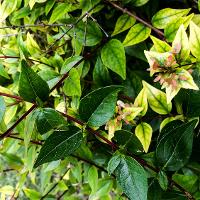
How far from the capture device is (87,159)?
41.8 inches

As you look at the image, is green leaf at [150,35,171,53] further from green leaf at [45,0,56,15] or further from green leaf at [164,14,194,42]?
green leaf at [45,0,56,15]

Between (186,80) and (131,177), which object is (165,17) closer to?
(186,80)

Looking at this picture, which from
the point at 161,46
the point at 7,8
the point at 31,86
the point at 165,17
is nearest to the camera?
the point at 31,86

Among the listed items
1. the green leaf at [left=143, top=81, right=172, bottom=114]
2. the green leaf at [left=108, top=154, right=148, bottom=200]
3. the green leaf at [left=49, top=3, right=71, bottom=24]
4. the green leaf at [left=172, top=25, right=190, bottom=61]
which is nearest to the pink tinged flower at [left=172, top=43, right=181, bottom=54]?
the green leaf at [left=172, top=25, right=190, bottom=61]

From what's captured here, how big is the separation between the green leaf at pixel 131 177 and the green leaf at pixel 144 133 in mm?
125

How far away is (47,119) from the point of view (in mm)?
682

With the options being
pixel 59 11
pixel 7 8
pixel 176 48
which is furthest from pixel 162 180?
pixel 7 8

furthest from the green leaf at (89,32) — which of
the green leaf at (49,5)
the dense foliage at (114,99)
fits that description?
the green leaf at (49,5)

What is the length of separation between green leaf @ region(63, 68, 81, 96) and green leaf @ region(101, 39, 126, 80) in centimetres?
9

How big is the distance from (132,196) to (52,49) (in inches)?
23.7

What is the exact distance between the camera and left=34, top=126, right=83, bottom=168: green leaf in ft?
2.22

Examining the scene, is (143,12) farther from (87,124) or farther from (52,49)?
(87,124)

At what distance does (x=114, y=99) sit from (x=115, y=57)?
238mm

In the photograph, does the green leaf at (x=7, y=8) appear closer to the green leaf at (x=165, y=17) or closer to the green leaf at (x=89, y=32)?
the green leaf at (x=89, y=32)
